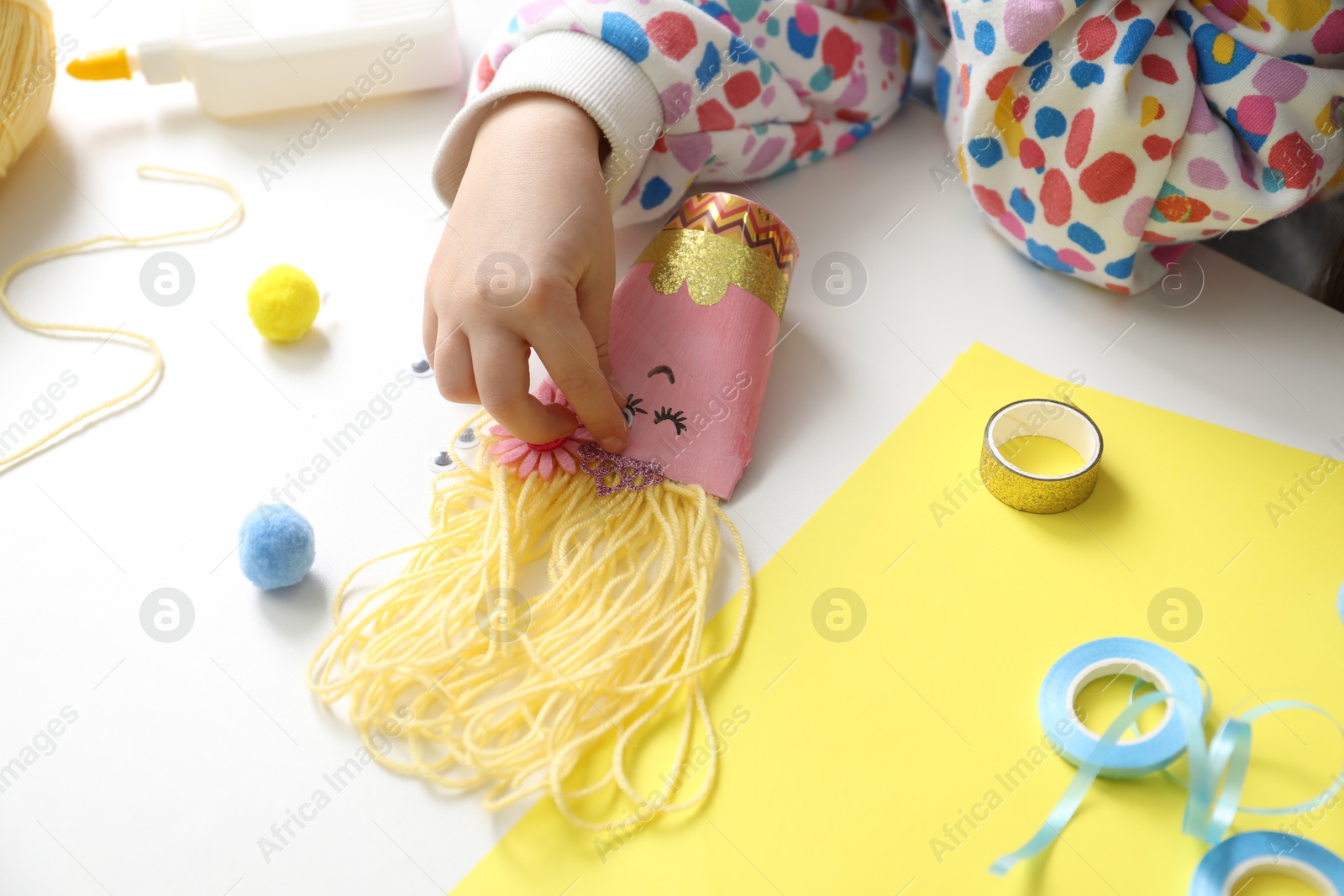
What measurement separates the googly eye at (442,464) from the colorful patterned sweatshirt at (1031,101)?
0.72ft

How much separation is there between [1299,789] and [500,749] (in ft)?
1.41

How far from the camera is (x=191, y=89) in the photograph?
3.24ft

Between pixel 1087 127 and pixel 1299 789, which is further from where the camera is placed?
pixel 1087 127

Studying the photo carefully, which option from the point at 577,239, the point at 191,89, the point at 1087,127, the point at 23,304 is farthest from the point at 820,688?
the point at 191,89

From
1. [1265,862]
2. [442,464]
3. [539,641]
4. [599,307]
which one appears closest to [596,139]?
[599,307]

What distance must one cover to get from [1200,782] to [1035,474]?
0.22m

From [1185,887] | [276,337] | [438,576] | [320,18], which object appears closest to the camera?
[1185,887]

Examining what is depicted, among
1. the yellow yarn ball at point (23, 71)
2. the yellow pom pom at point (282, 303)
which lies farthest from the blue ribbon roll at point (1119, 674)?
the yellow yarn ball at point (23, 71)

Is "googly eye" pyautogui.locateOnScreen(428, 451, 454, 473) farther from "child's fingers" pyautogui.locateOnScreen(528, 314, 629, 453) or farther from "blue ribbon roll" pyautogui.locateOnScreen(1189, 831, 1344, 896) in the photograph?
"blue ribbon roll" pyautogui.locateOnScreen(1189, 831, 1344, 896)

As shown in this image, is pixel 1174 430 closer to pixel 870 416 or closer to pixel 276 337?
pixel 870 416

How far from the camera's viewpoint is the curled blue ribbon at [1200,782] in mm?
545

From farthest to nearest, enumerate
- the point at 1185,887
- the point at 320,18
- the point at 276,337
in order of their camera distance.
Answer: the point at 320,18
the point at 276,337
the point at 1185,887

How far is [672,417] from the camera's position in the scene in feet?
2.33

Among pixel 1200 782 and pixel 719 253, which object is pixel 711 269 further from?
pixel 1200 782
